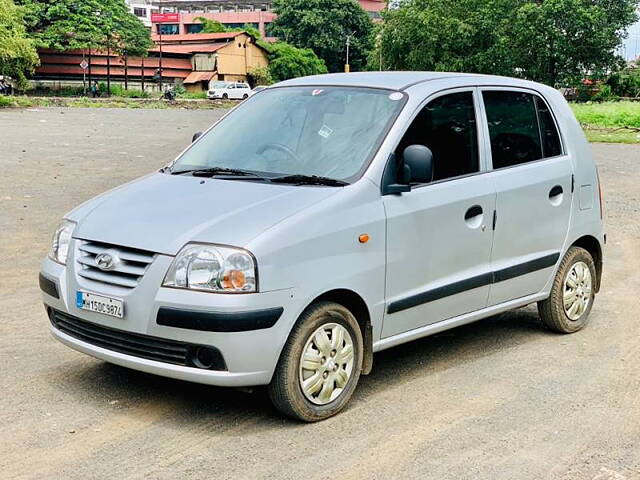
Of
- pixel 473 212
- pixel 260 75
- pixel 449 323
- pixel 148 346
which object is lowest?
pixel 260 75

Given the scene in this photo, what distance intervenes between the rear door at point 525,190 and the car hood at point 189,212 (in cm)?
154

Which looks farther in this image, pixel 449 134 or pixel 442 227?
pixel 449 134

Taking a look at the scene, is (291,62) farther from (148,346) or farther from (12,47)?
(148,346)

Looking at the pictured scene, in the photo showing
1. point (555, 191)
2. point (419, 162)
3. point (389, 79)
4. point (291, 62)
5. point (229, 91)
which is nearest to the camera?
point (419, 162)

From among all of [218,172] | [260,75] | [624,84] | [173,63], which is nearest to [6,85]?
[173,63]

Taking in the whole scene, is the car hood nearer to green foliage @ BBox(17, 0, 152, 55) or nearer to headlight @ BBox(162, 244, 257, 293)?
headlight @ BBox(162, 244, 257, 293)

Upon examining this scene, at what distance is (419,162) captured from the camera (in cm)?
530

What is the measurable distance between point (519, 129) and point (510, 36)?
6899 cm

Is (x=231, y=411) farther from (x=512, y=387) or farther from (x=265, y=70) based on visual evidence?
(x=265, y=70)

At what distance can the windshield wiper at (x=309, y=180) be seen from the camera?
17.3 feet

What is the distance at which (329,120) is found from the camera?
5758mm

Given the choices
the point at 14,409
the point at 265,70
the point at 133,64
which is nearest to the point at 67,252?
the point at 14,409

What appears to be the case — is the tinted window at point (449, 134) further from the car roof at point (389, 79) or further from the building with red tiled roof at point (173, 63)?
the building with red tiled roof at point (173, 63)

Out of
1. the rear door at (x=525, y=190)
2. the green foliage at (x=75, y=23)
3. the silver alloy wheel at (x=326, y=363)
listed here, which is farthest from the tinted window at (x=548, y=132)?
the green foliage at (x=75, y=23)
